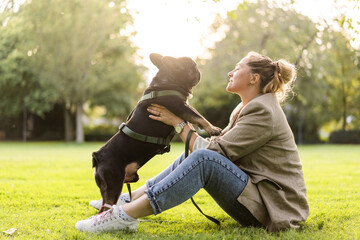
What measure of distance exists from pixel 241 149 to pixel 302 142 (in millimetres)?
24159

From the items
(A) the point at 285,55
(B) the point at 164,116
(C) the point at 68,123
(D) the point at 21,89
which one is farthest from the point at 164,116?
(C) the point at 68,123

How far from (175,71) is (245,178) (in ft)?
3.66

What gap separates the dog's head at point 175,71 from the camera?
324 centimetres

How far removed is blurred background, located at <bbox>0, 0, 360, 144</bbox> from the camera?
19.3 meters

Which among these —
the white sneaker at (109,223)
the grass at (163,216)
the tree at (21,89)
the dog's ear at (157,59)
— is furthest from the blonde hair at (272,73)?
the tree at (21,89)

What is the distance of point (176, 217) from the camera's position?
11.6 ft

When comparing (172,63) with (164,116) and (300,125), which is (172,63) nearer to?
(164,116)

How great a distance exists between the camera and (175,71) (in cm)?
324

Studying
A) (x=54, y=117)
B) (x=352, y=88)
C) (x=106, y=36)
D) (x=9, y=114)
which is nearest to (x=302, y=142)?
(x=352, y=88)

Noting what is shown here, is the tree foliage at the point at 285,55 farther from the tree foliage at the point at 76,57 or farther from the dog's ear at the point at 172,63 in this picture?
the dog's ear at the point at 172,63

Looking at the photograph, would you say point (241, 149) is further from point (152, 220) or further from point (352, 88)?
point (352, 88)

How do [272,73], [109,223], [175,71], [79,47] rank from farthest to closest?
[79,47] → [175,71] → [272,73] → [109,223]

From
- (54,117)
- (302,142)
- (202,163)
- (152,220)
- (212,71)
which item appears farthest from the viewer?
(54,117)

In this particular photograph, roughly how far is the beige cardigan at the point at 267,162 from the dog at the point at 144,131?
40 centimetres
